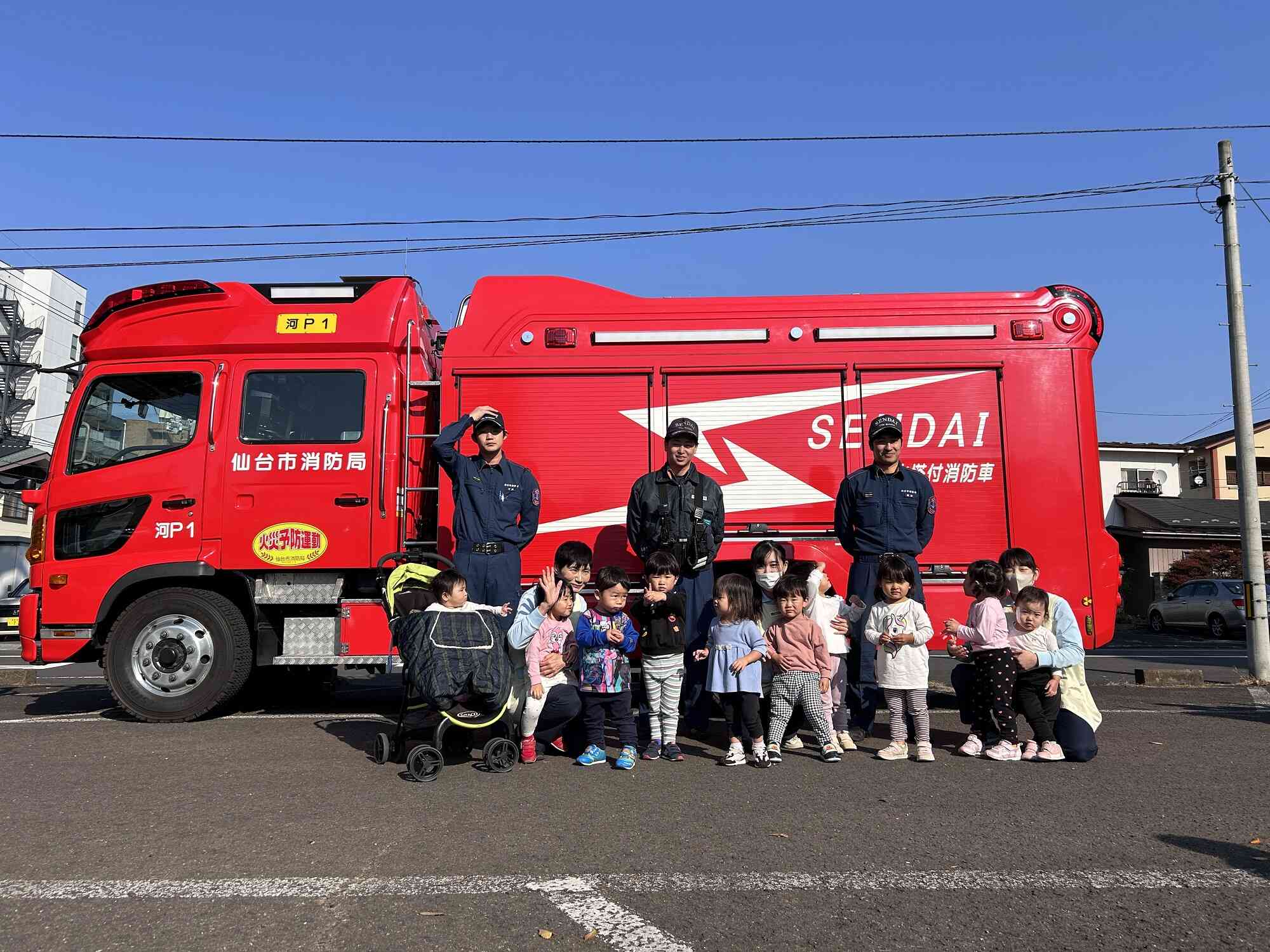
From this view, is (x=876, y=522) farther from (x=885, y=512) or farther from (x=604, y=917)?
(x=604, y=917)

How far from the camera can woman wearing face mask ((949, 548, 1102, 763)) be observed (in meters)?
5.41

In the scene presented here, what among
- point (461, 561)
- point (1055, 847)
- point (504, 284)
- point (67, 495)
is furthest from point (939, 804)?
point (67, 495)

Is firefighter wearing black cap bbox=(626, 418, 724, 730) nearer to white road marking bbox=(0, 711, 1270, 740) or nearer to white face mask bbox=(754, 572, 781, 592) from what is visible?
white face mask bbox=(754, 572, 781, 592)

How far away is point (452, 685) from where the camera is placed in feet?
17.0

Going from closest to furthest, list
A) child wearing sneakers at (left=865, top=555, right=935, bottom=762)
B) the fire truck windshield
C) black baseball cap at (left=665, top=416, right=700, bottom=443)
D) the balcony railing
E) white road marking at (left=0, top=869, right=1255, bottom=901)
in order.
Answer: white road marking at (left=0, top=869, right=1255, bottom=901) < child wearing sneakers at (left=865, top=555, right=935, bottom=762) < black baseball cap at (left=665, top=416, right=700, bottom=443) < the fire truck windshield < the balcony railing

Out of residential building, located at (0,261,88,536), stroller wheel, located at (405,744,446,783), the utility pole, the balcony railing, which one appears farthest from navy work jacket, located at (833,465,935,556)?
residential building, located at (0,261,88,536)

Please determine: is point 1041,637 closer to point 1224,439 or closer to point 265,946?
point 265,946

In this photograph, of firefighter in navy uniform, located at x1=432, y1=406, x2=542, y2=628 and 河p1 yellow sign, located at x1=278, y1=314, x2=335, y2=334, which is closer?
firefighter in navy uniform, located at x1=432, y1=406, x2=542, y2=628

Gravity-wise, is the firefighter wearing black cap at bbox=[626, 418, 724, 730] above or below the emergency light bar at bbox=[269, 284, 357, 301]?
below

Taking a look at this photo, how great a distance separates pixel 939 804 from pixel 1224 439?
3962cm

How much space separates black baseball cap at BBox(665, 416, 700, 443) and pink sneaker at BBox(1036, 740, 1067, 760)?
2915mm

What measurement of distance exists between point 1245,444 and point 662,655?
9.12 meters

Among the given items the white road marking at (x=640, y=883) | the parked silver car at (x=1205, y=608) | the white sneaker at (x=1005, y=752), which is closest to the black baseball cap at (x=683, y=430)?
the white sneaker at (x=1005, y=752)

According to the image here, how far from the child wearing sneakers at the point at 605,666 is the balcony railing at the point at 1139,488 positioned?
3348 cm
